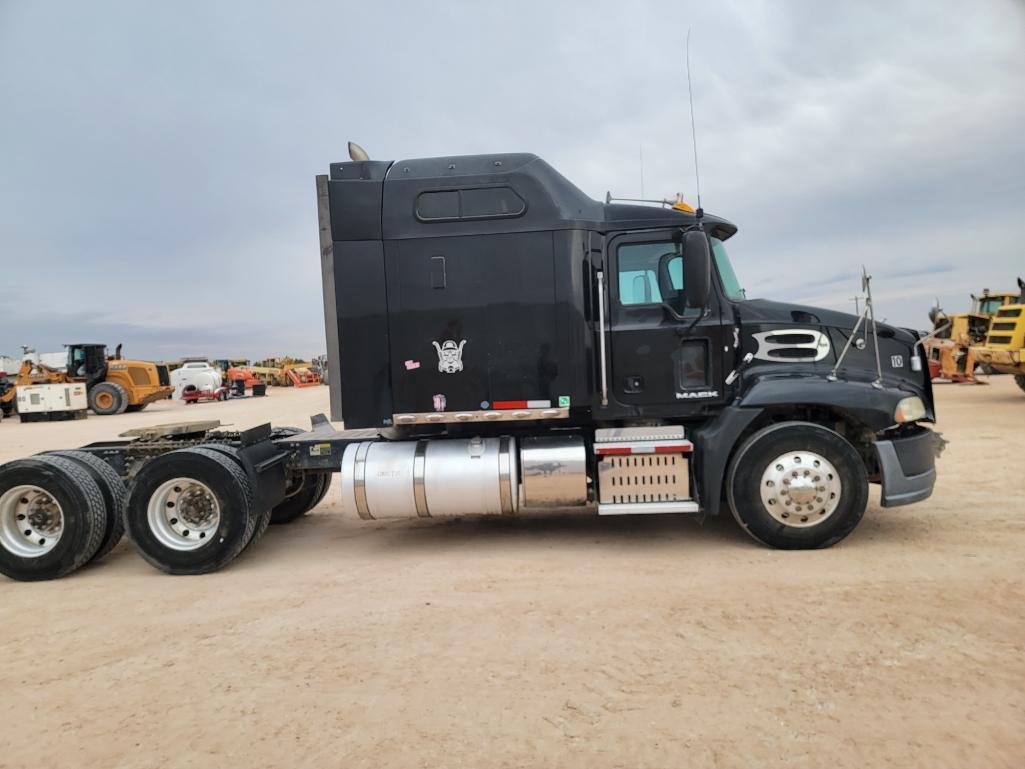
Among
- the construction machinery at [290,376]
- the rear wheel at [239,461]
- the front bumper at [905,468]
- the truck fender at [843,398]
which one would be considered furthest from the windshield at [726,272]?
the construction machinery at [290,376]

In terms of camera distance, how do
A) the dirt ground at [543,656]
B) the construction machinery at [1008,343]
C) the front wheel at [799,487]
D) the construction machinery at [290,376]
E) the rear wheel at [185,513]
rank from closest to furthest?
the dirt ground at [543,656] < the front wheel at [799,487] < the rear wheel at [185,513] < the construction machinery at [1008,343] < the construction machinery at [290,376]

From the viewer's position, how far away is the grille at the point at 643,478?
5.45 metres

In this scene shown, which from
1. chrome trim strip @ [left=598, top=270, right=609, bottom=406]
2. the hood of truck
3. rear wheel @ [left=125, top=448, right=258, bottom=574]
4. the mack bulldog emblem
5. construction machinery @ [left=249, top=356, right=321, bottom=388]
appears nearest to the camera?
rear wheel @ [left=125, top=448, right=258, bottom=574]

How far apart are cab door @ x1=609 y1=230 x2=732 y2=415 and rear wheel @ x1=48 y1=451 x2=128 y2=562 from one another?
4.65m

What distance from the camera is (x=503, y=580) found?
479cm

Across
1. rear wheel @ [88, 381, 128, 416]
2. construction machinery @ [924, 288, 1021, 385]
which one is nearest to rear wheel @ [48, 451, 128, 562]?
construction machinery @ [924, 288, 1021, 385]

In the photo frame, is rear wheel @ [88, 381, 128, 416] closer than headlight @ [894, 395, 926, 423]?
No

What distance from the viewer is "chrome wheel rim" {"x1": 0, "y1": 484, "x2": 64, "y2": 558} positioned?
215 inches

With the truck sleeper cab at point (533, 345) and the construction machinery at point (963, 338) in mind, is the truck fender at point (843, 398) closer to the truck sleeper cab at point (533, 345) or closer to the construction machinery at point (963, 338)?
the truck sleeper cab at point (533, 345)

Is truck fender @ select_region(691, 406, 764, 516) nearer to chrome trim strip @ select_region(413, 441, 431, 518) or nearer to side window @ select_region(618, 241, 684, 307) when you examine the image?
side window @ select_region(618, 241, 684, 307)

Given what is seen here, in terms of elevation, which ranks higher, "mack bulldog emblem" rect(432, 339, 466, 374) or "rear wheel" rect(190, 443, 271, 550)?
"mack bulldog emblem" rect(432, 339, 466, 374)

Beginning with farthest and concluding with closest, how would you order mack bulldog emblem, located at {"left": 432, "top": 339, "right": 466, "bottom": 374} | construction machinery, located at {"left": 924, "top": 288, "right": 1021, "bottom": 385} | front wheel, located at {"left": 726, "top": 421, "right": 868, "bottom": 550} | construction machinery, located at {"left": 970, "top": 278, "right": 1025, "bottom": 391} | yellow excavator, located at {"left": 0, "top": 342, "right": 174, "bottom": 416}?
1. yellow excavator, located at {"left": 0, "top": 342, "right": 174, "bottom": 416}
2. construction machinery, located at {"left": 924, "top": 288, "right": 1021, "bottom": 385}
3. construction machinery, located at {"left": 970, "top": 278, "right": 1025, "bottom": 391}
4. mack bulldog emblem, located at {"left": 432, "top": 339, "right": 466, "bottom": 374}
5. front wheel, located at {"left": 726, "top": 421, "right": 868, "bottom": 550}

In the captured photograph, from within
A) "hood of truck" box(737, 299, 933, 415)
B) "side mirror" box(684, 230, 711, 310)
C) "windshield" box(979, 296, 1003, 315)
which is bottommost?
Result: "hood of truck" box(737, 299, 933, 415)

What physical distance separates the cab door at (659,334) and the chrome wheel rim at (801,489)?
A: 0.80m
